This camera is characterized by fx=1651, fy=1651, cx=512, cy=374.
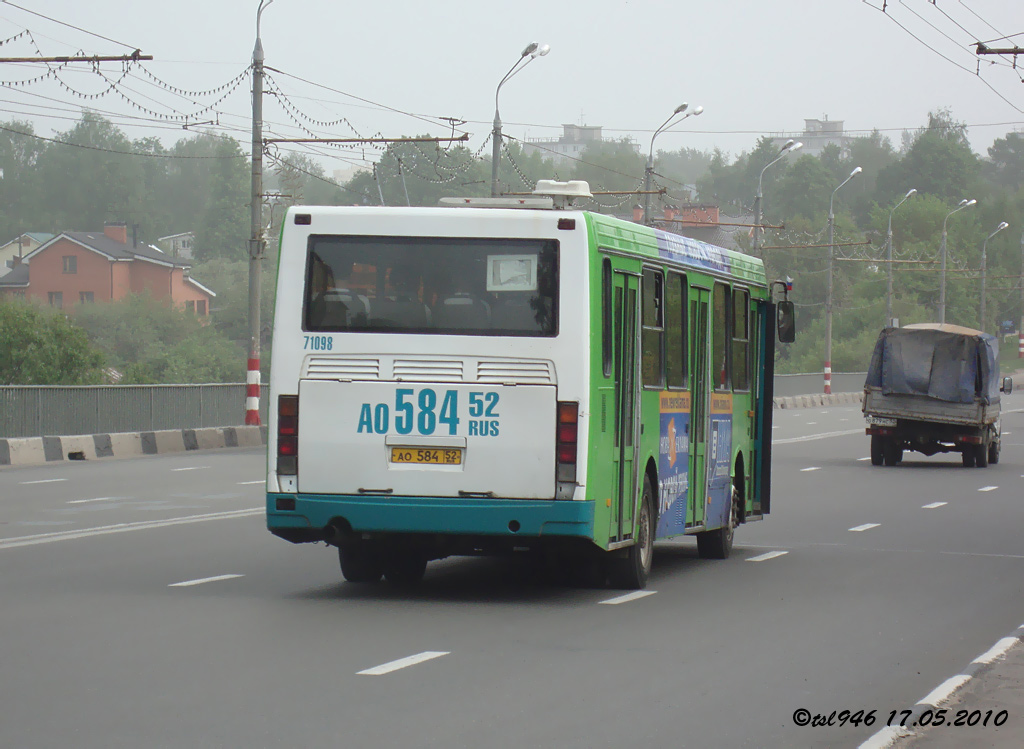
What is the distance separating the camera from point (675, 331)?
12.6 meters

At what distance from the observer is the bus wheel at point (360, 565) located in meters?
11.6

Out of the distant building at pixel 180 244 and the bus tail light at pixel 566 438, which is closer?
the bus tail light at pixel 566 438

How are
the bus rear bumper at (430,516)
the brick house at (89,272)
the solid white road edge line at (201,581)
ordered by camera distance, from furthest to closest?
the brick house at (89,272) < the solid white road edge line at (201,581) < the bus rear bumper at (430,516)

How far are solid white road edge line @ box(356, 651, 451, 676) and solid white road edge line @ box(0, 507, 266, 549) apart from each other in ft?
21.5

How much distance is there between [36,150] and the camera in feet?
474

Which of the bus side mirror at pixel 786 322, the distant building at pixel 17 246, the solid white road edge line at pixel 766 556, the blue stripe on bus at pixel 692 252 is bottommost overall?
the solid white road edge line at pixel 766 556

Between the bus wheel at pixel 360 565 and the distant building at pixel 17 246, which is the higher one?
the distant building at pixel 17 246

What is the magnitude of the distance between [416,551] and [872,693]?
13.9ft

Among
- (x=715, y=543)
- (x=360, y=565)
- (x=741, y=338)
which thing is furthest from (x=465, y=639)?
(x=741, y=338)

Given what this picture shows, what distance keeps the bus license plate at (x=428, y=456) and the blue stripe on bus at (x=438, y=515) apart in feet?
0.79

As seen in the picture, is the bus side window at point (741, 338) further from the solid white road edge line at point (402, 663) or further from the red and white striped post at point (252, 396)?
the red and white striped post at point (252, 396)

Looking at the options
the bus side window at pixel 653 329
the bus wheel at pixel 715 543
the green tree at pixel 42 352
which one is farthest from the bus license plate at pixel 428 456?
the green tree at pixel 42 352

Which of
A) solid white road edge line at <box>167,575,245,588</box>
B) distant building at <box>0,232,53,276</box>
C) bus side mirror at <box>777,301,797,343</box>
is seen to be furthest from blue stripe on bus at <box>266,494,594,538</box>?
distant building at <box>0,232,53,276</box>

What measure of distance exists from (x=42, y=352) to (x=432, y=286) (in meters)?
41.7
